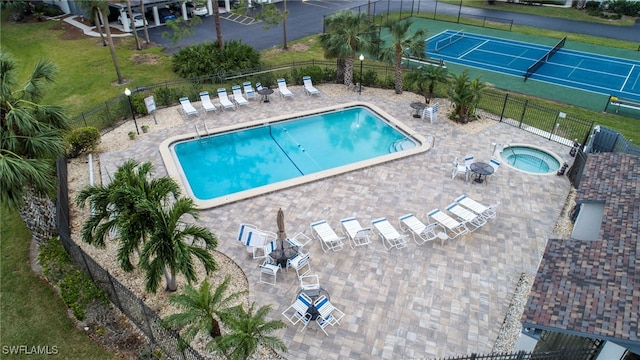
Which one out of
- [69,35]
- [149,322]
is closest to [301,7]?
[69,35]

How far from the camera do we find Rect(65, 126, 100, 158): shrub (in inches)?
726

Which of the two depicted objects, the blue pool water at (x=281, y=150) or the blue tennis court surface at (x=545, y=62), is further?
the blue tennis court surface at (x=545, y=62)

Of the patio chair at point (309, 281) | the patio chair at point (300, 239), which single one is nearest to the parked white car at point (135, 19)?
the patio chair at point (300, 239)

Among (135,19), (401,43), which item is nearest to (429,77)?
(401,43)

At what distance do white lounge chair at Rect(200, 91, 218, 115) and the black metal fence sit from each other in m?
10.3

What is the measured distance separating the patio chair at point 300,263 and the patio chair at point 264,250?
712 millimetres

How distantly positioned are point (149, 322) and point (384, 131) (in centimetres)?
1479

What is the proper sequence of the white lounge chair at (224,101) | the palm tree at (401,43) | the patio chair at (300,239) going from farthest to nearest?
the white lounge chair at (224,101) < the palm tree at (401,43) < the patio chair at (300,239)

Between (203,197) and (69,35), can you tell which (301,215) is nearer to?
(203,197)

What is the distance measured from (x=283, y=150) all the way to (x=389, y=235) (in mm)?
8325

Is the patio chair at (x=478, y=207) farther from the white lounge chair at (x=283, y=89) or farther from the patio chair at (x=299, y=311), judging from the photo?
the white lounge chair at (x=283, y=89)

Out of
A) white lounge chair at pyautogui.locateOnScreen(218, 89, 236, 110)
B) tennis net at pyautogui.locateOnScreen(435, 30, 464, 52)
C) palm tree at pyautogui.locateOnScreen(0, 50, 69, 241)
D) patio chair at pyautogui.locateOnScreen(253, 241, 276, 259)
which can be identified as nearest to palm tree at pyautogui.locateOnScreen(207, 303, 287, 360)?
patio chair at pyautogui.locateOnScreen(253, 241, 276, 259)

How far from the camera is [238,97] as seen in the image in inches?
929

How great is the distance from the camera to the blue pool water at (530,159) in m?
18.7
